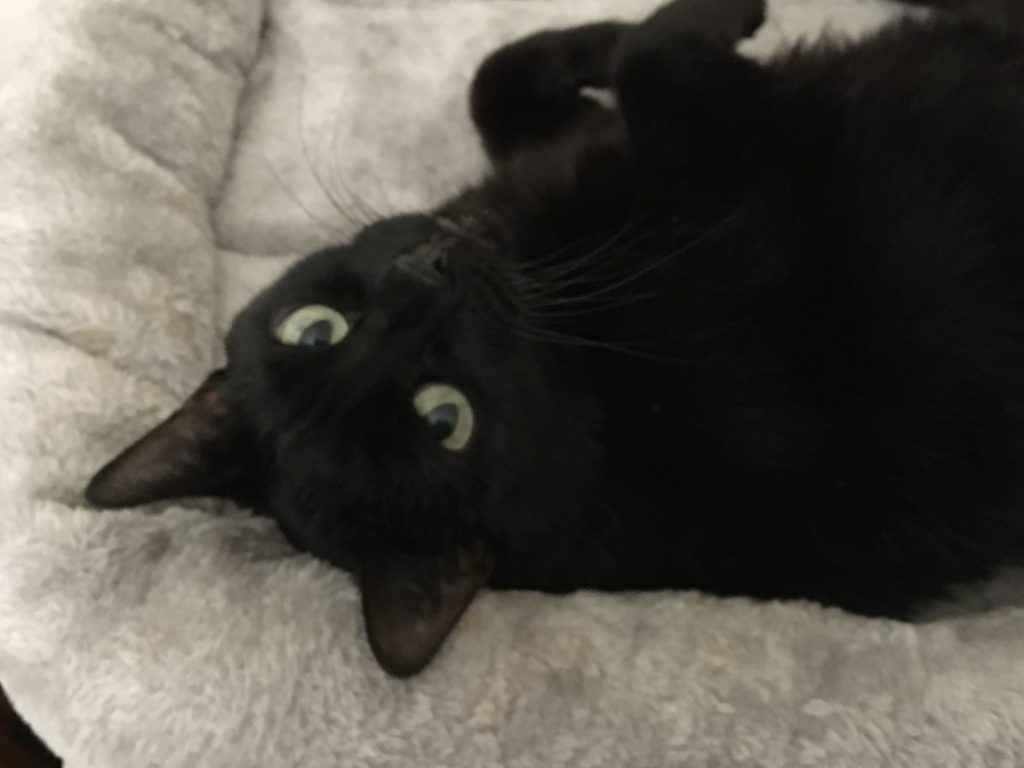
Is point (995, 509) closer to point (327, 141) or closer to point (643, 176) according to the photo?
point (643, 176)

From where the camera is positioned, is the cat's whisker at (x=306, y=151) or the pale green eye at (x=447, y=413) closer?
the pale green eye at (x=447, y=413)

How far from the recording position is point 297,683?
911 mm

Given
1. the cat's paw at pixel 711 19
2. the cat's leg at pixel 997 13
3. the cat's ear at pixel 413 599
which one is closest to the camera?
the cat's ear at pixel 413 599

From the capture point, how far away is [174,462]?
3.08ft

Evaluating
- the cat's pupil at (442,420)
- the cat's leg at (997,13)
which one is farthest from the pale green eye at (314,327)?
the cat's leg at (997,13)

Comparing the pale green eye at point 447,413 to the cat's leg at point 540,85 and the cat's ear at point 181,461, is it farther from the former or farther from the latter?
the cat's leg at point 540,85

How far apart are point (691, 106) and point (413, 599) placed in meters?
0.49

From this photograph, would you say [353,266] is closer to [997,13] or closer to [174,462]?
[174,462]

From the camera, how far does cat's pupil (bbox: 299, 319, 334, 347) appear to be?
3.02 ft

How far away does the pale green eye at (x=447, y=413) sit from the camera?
2.93 feet

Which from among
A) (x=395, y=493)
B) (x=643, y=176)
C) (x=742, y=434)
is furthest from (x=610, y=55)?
(x=395, y=493)

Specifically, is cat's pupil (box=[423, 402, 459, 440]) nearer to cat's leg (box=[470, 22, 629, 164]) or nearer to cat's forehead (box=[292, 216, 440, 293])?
cat's forehead (box=[292, 216, 440, 293])

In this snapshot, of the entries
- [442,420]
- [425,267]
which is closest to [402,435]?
[442,420]

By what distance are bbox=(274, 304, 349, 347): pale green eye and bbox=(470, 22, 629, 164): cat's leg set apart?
402 mm
